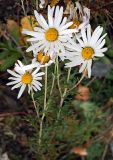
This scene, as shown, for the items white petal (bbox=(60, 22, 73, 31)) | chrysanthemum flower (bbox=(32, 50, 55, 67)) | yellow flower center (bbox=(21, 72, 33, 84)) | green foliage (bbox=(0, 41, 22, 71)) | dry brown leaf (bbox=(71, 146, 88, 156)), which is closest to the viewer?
white petal (bbox=(60, 22, 73, 31))

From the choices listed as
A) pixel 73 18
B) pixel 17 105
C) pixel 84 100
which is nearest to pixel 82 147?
pixel 84 100

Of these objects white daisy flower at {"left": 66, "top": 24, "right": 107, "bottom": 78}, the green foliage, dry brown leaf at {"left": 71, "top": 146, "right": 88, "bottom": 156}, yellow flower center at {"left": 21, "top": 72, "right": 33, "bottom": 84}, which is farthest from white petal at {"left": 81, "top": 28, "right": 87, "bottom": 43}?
dry brown leaf at {"left": 71, "top": 146, "right": 88, "bottom": 156}

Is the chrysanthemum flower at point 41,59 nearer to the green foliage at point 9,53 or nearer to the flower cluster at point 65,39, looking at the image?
the flower cluster at point 65,39

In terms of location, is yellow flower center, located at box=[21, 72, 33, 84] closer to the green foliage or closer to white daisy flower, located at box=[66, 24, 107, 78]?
white daisy flower, located at box=[66, 24, 107, 78]

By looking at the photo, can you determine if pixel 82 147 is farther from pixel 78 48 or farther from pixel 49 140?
pixel 78 48

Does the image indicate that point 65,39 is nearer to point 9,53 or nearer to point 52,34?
point 52,34

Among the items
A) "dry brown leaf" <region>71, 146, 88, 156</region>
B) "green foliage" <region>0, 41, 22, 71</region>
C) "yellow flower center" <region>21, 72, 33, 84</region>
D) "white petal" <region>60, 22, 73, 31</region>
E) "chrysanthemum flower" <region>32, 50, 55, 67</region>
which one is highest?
"white petal" <region>60, 22, 73, 31</region>

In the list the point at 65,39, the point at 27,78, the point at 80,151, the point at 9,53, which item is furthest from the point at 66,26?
the point at 80,151
